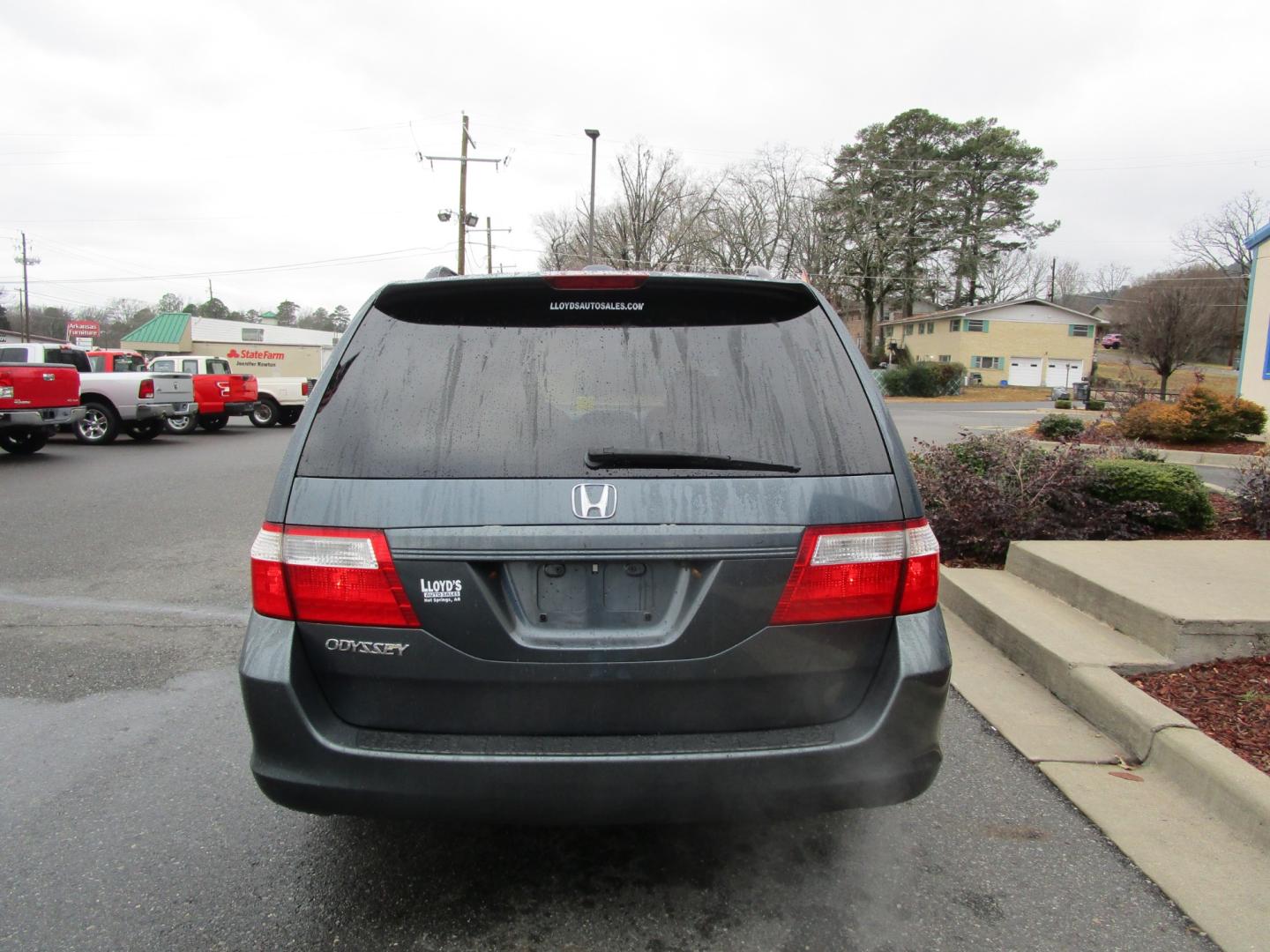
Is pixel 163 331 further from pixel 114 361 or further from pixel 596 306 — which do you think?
pixel 596 306

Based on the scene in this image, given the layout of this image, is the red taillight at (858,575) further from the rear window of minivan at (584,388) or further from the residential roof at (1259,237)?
the residential roof at (1259,237)

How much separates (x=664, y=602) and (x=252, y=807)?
187cm

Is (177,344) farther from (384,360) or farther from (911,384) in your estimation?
(384,360)

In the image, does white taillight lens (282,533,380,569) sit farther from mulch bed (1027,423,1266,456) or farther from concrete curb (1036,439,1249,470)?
mulch bed (1027,423,1266,456)

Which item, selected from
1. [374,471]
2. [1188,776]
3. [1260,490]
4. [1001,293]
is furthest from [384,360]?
[1001,293]

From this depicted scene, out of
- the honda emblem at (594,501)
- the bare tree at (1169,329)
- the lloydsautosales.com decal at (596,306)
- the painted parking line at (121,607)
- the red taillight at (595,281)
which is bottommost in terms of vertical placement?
the painted parking line at (121,607)

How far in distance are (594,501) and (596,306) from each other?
1.99 feet

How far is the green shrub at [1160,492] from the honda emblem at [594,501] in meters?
5.64

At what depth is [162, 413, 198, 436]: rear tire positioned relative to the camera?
18172 mm

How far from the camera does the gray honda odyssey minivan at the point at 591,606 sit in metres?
2.04

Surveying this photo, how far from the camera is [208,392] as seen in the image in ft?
62.7

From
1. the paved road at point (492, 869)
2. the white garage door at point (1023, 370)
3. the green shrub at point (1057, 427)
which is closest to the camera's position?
the paved road at point (492, 869)

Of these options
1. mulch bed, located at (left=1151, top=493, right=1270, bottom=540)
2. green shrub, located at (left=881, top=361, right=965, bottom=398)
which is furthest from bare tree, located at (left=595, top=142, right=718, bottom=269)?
mulch bed, located at (left=1151, top=493, right=1270, bottom=540)

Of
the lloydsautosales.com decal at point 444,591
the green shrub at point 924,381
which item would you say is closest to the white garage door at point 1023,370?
the green shrub at point 924,381
